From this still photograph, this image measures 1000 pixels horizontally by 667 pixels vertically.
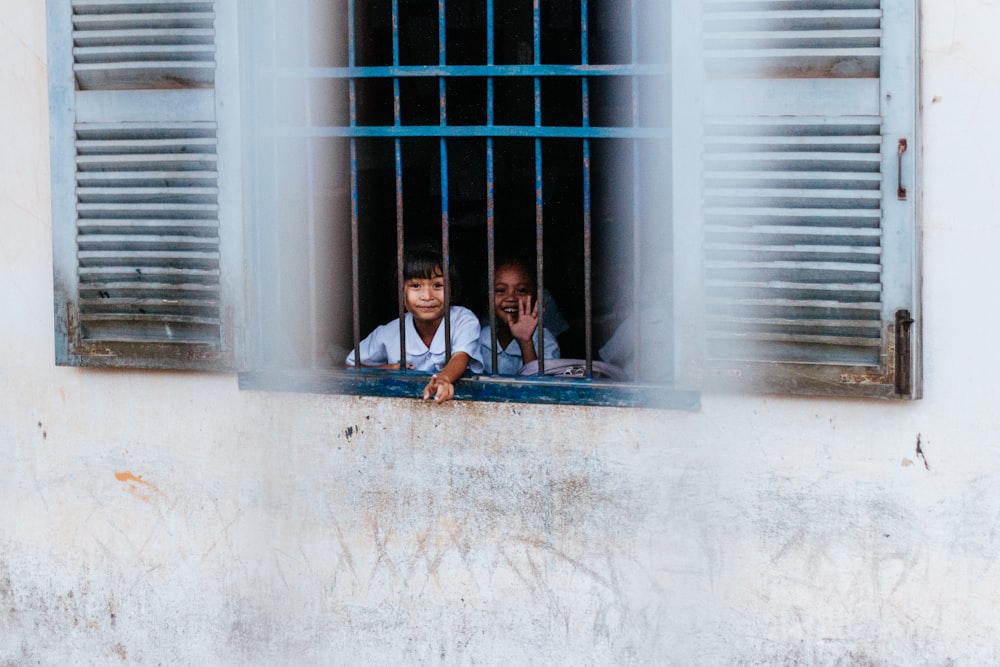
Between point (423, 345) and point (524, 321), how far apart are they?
1.15 ft

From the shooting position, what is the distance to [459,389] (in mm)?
3361

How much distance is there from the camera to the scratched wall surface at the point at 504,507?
3.04m

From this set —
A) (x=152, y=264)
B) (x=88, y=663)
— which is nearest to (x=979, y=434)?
(x=152, y=264)

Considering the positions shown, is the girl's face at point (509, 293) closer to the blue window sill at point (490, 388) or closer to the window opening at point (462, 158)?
the window opening at point (462, 158)

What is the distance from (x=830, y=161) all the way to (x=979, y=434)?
2.50 ft

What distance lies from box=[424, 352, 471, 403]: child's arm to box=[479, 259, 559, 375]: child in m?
0.44

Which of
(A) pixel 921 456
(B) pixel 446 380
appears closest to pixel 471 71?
(B) pixel 446 380

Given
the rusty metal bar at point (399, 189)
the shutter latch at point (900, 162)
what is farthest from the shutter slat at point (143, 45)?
the shutter latch at point (900, 162)

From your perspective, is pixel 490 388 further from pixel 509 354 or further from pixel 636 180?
pixel 636 180

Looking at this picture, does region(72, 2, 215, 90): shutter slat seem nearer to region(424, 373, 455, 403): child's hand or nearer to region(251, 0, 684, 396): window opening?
region(251, 0, 684, 396): window opening

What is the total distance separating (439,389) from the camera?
10.7 ft

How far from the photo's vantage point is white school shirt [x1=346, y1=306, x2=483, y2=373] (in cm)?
355

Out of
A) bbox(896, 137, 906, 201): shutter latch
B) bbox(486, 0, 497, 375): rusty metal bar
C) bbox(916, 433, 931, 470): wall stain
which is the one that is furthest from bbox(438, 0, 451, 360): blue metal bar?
bbox(916, 433, 931, 470): wall stain

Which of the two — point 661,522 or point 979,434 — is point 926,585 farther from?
point 661,522
